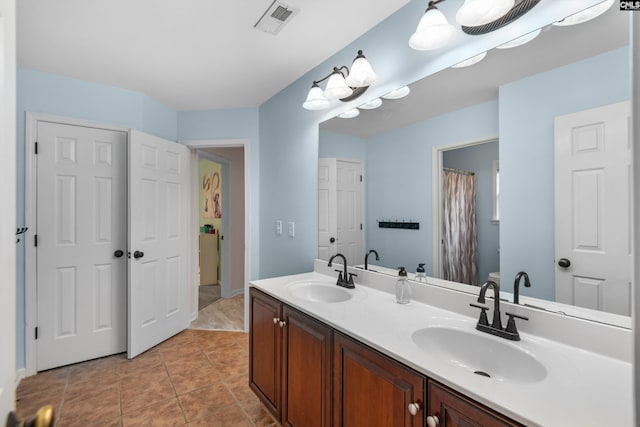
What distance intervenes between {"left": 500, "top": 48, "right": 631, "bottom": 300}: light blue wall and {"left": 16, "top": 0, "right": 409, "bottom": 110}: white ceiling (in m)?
0.90

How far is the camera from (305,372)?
1.42 meters

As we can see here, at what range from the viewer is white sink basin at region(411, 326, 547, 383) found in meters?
0.99

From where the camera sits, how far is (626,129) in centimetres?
93

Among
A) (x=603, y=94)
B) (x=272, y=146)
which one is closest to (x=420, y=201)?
(x=603, y=94)

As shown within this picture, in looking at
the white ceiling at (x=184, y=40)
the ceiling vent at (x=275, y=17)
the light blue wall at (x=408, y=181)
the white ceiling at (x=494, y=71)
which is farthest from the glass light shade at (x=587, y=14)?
the ceiling vent at (x=275, y=17)

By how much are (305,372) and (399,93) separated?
155 cm

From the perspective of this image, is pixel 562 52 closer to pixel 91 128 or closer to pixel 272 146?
pixel 272 146

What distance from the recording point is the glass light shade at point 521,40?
115 cm

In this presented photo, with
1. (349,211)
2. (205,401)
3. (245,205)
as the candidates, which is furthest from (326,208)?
(205,401)

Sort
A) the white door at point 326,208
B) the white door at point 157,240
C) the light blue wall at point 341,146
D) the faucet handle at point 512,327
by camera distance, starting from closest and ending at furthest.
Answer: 1. the faucet handle at point 512,327
2. the light blue wall at point 341,146
3. the white door at point 326,208
4. the white door at point 157,240

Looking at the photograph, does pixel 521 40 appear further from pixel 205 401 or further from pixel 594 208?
pixel 205 401

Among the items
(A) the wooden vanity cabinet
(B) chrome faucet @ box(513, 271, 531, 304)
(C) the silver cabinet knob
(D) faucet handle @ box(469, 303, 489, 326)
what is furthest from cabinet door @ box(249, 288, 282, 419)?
(B) chrome faucet @ box(513, 271, 531, 304)

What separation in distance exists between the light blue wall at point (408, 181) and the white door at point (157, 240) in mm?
2058

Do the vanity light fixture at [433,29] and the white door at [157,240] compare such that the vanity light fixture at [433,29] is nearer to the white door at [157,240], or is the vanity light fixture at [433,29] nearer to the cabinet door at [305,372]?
the cabinet door at [305,372]
